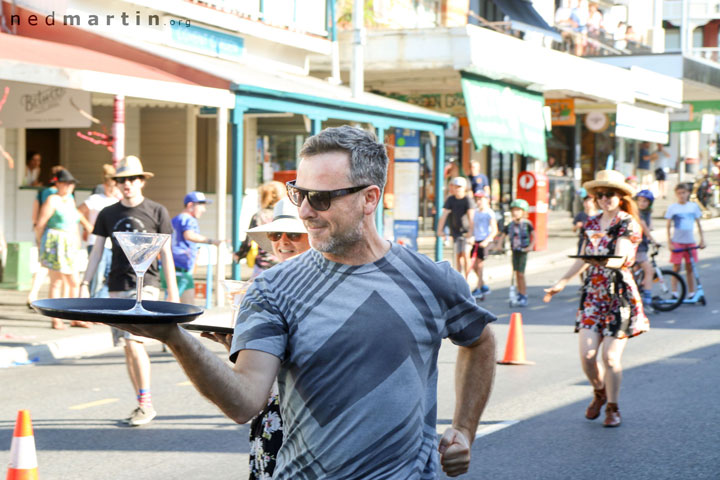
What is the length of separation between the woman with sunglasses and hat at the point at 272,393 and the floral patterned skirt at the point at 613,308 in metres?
3.70

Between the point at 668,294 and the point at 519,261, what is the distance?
215 centimetres

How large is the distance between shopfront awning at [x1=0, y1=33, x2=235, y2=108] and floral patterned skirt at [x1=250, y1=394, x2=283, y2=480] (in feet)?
30.4

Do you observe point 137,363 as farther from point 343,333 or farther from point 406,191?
point 406,191

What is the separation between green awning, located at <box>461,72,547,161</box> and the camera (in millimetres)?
22438

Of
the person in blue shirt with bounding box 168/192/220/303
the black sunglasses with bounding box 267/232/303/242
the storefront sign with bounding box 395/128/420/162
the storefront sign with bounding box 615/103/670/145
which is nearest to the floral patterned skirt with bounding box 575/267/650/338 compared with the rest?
the black sunglasses with bounding box 267/232/303/242

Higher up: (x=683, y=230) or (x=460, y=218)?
(x=460, y=218)

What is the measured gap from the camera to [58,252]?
1301cm

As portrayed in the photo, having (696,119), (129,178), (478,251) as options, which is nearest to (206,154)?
(478,251)

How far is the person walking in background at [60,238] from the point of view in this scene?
13023 millimetres

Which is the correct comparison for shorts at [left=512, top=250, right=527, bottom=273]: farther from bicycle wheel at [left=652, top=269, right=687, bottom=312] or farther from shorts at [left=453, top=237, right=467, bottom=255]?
bicycle wheel at [left=652, top=269, right=687, bottom=312]

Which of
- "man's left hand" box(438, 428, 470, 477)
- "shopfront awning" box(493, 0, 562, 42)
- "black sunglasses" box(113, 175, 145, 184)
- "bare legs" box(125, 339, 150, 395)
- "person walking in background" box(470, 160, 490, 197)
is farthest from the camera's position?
"shopfront awning" box(493, 0, 562, 42)

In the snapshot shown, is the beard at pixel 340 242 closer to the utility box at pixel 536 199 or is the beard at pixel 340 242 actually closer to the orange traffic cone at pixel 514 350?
the orange traffic cone at pixel 514 350

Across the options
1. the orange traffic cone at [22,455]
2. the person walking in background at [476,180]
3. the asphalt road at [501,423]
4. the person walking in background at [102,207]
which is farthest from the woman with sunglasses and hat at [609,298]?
the person walking in background at [476,180]

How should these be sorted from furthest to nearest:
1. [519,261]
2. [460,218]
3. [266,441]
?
[460,218], [519,261], [266,441]
